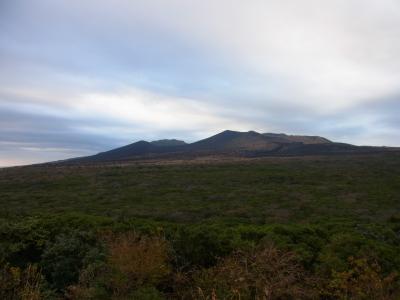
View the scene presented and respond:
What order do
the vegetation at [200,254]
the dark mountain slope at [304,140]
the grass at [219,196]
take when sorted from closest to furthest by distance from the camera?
the vegetation at [200,254] → the grass at [219,196] → the dark mountain slope at [304,140]

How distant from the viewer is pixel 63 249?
8547 mm

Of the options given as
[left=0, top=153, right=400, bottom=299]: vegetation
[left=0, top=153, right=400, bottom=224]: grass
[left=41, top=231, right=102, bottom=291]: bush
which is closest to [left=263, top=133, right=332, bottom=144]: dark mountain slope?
[left=0, top=153, right=400, bottom=224]: grass

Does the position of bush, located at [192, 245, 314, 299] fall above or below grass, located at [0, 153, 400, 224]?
above

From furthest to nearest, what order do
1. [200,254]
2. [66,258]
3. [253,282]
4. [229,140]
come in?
[229,140] < [200,254] < [66,258] < [253,282]

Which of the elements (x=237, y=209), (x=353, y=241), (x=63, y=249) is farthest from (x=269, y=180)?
(x=63, y=249)

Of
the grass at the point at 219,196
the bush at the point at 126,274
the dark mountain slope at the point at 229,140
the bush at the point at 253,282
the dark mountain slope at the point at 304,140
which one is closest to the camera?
the bush at the point at 253,282

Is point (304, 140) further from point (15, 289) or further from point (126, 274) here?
point (15, 289)

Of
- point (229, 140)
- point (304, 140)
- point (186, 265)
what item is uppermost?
point (229, 140)

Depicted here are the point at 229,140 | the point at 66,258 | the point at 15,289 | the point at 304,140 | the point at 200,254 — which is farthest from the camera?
the point at 229,140

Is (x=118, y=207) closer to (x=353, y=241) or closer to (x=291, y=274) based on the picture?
(x=353, y=241)

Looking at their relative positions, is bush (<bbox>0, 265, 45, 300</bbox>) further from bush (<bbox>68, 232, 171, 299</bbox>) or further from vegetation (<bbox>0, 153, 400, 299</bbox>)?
bush (<bbox>68, 232, 171, 299</bbox>)

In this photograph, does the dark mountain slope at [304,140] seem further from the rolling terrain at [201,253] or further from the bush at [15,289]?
the bush at [15,289]

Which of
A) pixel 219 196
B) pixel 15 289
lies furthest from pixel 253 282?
pixel 219 196

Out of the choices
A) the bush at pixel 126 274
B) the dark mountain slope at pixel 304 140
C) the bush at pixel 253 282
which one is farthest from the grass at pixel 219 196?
the dark mountain slope at pixel 304 140
